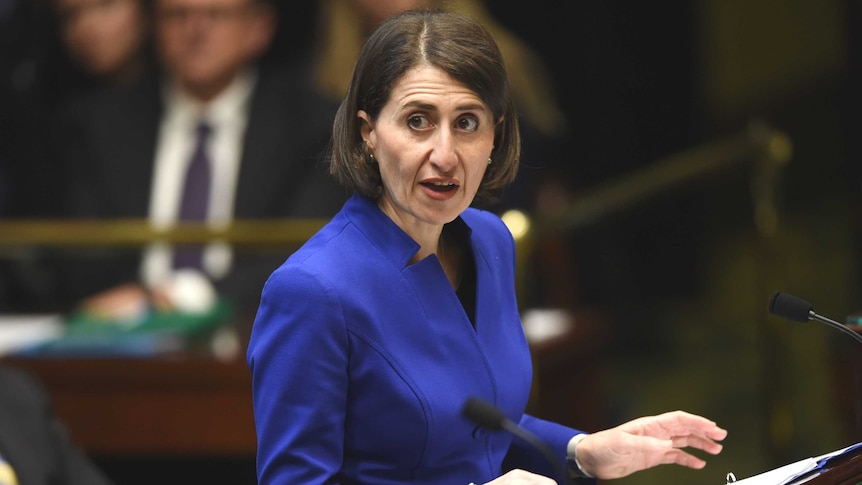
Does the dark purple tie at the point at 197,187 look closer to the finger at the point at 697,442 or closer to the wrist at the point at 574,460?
the wrist at the point at 574,460

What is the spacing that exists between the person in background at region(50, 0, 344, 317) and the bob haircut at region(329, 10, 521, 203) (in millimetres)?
2804

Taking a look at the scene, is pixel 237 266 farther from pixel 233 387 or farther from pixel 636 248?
pixel 636 248

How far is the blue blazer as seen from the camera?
1.49m

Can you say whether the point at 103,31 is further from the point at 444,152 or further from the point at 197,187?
the point at 444,152

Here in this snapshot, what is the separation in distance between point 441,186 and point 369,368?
25 cm

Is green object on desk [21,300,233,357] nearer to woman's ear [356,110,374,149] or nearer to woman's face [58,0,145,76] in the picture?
woman's face [58,0,145,76]

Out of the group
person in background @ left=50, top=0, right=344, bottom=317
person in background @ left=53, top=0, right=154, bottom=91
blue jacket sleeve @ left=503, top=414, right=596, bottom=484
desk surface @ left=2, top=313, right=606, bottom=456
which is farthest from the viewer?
person in background @ left=53, top=0, right=154, bottom=91

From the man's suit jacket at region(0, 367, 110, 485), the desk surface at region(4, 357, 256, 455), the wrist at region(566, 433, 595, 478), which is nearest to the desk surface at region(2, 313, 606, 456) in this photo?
the desk surface at region(4, 357, 256, 455)

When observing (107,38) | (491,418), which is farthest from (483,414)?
Result: (107,38)

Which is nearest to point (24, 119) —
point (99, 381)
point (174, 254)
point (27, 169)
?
point (27, 169)

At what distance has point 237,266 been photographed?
4254mm

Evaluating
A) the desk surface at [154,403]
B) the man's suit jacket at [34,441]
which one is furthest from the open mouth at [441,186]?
→ the desk surface at [154,403]

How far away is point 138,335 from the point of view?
11.7 feet

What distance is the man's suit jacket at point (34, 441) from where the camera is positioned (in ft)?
8.18
